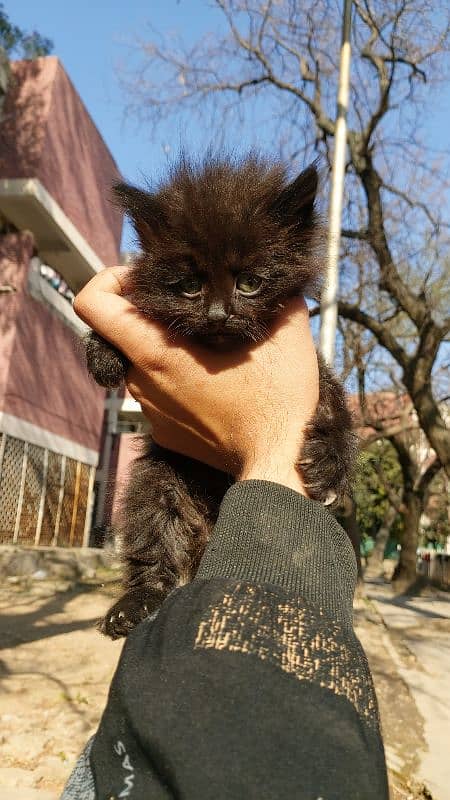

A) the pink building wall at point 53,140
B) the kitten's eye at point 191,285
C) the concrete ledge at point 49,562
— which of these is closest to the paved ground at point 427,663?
the kitten's eye at point 191,285

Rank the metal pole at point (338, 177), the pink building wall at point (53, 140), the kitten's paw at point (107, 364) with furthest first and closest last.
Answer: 1. the pink building wall at point (53, 140)
2. the metal pole at point (338, 177)
3. the kitten's paw at point (107, 364)

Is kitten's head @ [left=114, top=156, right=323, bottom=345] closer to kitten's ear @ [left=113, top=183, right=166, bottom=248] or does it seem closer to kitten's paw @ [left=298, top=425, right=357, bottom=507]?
kitten's ear @ [left=113, top=183, right=166, bottom=248]

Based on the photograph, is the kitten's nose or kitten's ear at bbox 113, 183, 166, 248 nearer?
the kitten's nose

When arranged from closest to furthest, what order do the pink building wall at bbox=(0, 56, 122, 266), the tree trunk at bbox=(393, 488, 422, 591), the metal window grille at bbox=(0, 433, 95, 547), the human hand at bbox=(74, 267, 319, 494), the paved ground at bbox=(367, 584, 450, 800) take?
the human hand at bbox=(74, 267, 319, 494), the paved ground at bbox=(367, 584, 450, 800), the metal window grille at bbox=(0, 433, 95, 547), the pink building wall at bbox=(0, 56, 122, 266), the tree trunk at bbox=(393, 488, 422, 591)

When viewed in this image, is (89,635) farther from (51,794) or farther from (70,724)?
(51,794)

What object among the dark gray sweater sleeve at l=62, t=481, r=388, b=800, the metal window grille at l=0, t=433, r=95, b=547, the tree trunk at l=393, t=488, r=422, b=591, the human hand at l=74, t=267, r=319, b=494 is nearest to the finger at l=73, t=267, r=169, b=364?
the human hand at l=74, t=267, r=319, b=494

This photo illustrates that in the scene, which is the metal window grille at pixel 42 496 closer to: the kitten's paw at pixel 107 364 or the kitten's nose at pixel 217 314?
the kitten's paw at pixel 107 364

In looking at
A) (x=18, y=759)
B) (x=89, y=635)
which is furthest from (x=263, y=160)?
(x=89, y=635)
